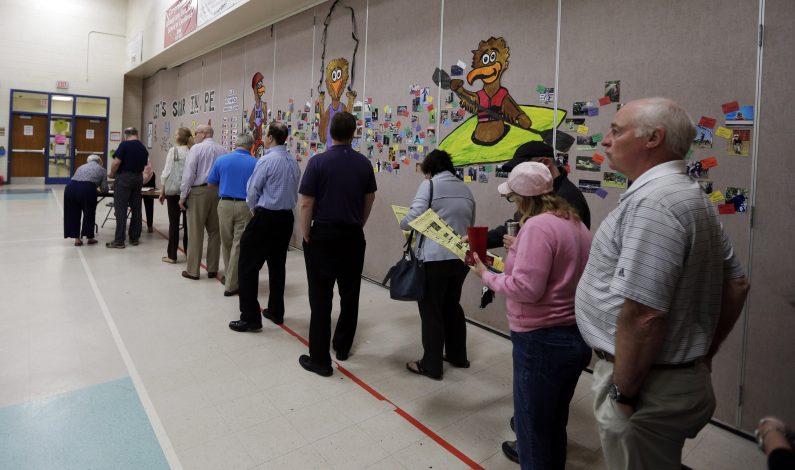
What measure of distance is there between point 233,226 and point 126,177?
308 cm

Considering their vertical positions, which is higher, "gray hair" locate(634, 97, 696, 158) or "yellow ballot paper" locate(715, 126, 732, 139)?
"yellow ballot paper" locate(715, 126, 732, 139)

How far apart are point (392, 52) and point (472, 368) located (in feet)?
12.0

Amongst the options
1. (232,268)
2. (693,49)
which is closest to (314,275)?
(232,268)

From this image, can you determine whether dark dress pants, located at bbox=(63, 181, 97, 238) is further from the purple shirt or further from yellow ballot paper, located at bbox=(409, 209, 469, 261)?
yellow ballot paper, located at bbox=(409, 209, 469, 261)

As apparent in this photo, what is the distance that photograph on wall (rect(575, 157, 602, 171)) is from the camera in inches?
133

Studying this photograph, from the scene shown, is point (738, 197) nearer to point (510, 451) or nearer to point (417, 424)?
point (510, 451)

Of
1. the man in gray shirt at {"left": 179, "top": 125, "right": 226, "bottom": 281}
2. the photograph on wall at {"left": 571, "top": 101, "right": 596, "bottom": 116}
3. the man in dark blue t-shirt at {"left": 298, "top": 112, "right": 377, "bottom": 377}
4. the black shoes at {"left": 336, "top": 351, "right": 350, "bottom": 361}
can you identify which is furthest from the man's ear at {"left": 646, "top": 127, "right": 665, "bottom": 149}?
the man in gray shirt at {"left": 179, "top": 125, "right": 226, "bottom": 281}

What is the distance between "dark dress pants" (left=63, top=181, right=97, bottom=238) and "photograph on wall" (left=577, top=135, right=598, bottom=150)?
21.3ft

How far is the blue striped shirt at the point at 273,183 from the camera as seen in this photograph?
12.4ft

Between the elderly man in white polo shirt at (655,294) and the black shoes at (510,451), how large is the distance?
1.04 metres

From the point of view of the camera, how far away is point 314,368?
3.20m

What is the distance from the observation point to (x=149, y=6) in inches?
489

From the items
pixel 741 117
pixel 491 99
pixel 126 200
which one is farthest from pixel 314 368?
pixel 126 200

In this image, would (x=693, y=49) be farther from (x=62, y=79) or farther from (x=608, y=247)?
(x=62, y=79)
